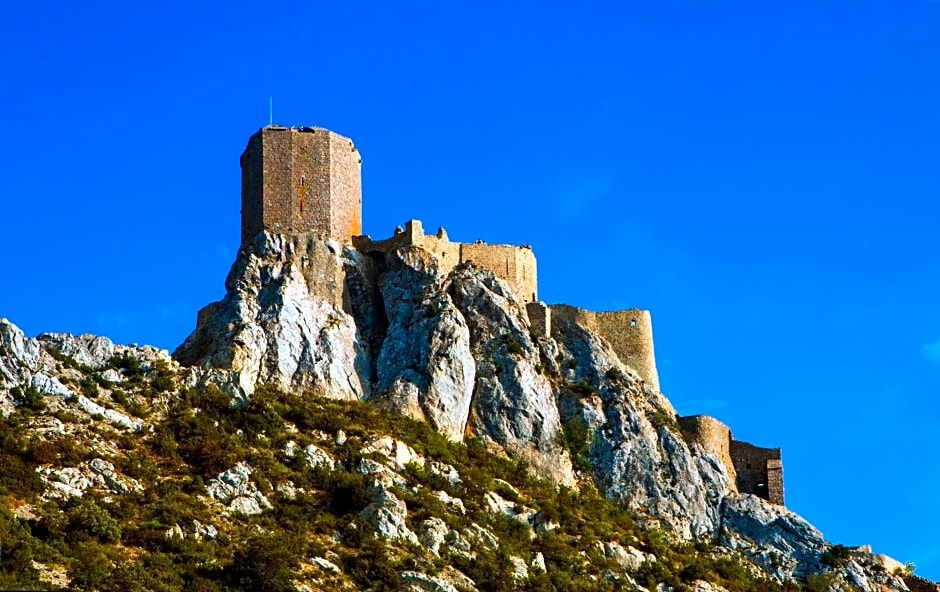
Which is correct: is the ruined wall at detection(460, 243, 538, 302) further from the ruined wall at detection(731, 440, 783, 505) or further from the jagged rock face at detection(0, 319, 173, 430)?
the jagged rock face at detection(0, 319, 173, 430)

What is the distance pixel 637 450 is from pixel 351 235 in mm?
15844

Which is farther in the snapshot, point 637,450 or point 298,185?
point 298,185

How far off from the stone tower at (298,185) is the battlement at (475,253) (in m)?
1.80

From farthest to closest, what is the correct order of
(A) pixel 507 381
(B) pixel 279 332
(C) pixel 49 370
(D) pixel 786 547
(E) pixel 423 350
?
1. (D) pixel 786 547
2. (A) pixel 507 381
3. (E) pixel 423 350
4. (B) pixel 279 332
5. (C) pixel 49 370

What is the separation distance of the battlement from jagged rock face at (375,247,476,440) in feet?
2.54

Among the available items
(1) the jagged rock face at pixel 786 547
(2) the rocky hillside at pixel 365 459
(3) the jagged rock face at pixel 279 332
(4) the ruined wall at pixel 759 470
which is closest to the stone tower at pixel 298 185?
(3) the jagged rock face at pixel 279 332

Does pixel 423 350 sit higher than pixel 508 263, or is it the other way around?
pixel 508 263

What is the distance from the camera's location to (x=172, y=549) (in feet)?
206

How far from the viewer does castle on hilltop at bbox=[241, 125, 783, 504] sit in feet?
270

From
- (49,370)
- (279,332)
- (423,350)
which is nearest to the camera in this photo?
(49,370)

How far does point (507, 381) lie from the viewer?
79.6 meters

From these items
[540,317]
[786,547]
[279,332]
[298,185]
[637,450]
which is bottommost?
[786,547]

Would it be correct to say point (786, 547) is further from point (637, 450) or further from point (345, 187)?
point (345, 187)

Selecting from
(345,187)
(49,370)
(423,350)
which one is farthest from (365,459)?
(345,187)
